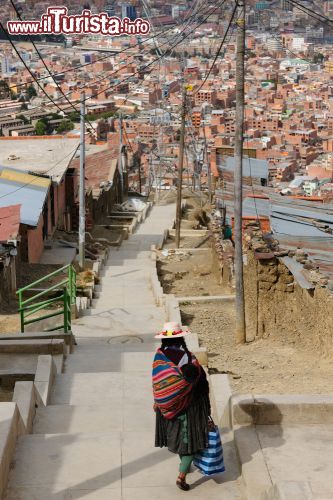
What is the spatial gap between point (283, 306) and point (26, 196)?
10826 millimetres

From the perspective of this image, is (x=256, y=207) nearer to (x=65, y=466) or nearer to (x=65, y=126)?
(x=65, y=466)

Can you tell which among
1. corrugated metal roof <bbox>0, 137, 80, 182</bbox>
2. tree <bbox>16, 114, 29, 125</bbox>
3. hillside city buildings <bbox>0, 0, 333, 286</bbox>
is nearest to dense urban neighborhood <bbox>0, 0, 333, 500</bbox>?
corrugated metal roof <bbox>0, 137, 80, 182</bbox>

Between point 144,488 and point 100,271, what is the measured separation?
14.4m

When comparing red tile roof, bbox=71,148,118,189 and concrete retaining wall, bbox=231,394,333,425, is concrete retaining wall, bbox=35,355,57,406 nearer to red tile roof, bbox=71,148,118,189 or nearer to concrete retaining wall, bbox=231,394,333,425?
concrete retaining wall, bbox=231,394,333,425

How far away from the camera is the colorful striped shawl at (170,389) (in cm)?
524

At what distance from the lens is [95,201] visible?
2916 cm

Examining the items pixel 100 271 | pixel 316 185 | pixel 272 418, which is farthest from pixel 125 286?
pixel 316 185

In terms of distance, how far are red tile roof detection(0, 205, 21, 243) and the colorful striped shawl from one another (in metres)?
10.8

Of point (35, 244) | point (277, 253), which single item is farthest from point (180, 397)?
point (35, 244)

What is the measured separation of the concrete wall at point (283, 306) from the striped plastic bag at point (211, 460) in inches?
152

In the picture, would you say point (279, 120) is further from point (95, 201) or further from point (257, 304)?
point (257, 304)

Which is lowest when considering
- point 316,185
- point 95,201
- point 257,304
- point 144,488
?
point 316,185

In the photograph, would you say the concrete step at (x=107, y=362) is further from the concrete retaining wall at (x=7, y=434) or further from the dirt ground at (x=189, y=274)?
the dirt ground at (x=189, y=274)

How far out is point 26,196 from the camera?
20.2 meters
